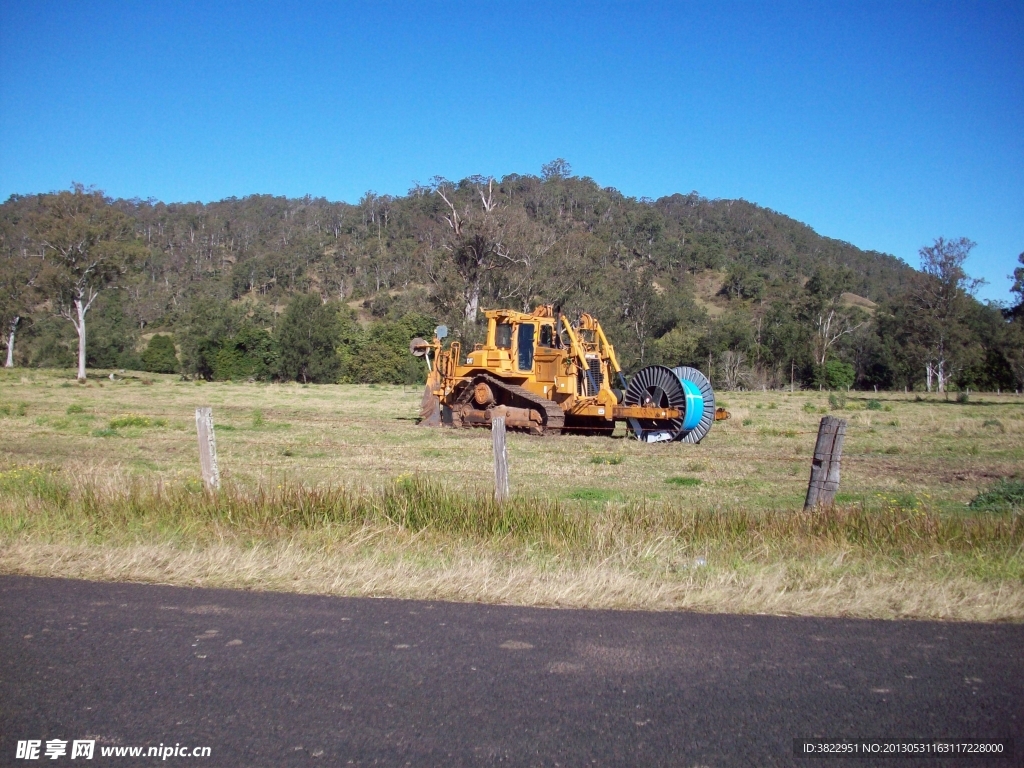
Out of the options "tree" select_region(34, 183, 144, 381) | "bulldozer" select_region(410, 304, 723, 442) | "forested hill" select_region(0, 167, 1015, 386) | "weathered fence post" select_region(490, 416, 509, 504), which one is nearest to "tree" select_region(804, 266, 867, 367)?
"forested hill" select_region(0, 167, 1015, 386)

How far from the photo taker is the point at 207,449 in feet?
31.7

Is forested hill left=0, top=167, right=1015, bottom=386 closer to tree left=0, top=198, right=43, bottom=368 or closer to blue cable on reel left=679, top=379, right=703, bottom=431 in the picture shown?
tree left=0, top=198, right=43, bottom=368

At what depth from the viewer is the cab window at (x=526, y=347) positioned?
71.3ft

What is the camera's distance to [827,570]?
731 cm

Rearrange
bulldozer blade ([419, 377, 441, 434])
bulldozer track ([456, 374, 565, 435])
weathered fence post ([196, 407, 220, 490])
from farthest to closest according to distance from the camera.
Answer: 1. bulldozer blade ([419, 377, 441, 434])
2. bulldozer track ([456, 374, 565, 435])
3. weathered fence post ([196, 407, 220, 490])

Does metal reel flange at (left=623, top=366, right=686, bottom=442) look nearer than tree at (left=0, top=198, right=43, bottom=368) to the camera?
Yes

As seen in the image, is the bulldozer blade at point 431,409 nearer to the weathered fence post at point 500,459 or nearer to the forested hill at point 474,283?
the weathered fence post at point 500,459

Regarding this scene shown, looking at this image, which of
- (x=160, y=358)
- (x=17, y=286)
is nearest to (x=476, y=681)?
(x=17, y=286)

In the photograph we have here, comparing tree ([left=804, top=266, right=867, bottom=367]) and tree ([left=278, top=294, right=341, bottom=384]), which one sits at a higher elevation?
tree ([left=804, top=266, right=867, bottom=367])

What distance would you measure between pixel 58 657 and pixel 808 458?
14128mm

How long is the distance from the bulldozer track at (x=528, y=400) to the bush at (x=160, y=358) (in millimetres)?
54748

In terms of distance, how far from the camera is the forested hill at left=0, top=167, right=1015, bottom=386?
172 feet

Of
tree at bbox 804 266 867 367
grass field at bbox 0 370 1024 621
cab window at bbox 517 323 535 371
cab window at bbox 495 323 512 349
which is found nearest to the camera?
grass field at bbox 0 370 1024 621

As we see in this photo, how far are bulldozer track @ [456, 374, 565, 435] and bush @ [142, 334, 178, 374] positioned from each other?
180 ft
